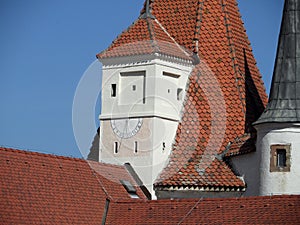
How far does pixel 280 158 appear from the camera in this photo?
147ft

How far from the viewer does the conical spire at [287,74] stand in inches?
1781

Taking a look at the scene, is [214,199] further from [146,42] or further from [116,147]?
[146,42]

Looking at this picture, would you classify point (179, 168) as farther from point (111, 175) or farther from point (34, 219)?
point (34, 219)

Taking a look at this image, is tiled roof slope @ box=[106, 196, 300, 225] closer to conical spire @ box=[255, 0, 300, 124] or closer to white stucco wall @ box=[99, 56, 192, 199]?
white stucco wall @ box=[99, 56, 192, 199]

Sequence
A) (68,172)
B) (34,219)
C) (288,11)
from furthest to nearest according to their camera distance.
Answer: (288,11), (68,172), (34,219)

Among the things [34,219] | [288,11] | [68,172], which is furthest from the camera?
[288,11]

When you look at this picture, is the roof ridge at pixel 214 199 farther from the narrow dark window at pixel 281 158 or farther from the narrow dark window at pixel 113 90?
the narrow dark window at pixel 113 90

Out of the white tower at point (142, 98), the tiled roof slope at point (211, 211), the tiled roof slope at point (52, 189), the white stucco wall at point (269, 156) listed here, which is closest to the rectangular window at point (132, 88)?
the white tower at point (142, 98)

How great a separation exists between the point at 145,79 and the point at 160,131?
1970mm

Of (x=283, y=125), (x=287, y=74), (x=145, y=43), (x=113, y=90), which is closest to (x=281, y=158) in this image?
(x=283, y=125)

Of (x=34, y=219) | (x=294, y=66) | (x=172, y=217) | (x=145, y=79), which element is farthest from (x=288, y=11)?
(x=34, y=219)

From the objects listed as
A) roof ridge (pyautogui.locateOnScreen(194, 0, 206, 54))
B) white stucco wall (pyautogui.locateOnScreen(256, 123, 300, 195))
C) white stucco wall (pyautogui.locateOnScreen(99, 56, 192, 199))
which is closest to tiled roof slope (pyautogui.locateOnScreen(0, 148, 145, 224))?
white stucco wall (pyautogui.locateOnScreen(99, 56, 192, 199))

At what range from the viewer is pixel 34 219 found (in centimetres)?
4016

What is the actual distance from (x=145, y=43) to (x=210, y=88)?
A: 2.99 metres
